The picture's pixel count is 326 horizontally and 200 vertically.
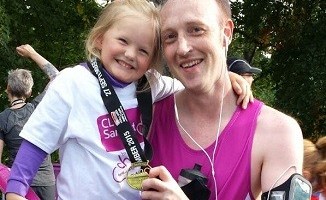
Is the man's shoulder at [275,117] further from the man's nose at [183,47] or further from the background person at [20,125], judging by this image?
the background person at [20,125]

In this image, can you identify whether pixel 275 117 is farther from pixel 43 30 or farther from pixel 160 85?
pixel 43 30

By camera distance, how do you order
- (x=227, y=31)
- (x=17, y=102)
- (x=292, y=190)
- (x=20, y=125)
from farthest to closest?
(x=17, y=102), (x=20, y=125), (x=227, y=31), (x=292, y=190)

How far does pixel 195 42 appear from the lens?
2010mm

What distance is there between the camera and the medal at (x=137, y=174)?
2016 mm

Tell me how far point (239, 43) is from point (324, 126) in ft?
13.1

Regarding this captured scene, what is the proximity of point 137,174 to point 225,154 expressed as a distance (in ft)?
1.03

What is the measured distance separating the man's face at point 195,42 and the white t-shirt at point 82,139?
37 cm

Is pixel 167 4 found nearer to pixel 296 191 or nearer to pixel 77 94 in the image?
pixel 77 94

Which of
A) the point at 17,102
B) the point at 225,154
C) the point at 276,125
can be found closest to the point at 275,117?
the point at 276,125

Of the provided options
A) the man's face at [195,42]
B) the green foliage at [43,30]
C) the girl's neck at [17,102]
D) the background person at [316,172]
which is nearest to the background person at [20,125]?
the girl's neck at [17,102]

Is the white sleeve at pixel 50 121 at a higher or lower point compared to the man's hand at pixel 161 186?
higher

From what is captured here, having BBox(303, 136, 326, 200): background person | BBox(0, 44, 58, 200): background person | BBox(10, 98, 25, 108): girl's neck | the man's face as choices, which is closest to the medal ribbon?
the man's face

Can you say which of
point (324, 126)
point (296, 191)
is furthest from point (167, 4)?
point (324, 126)

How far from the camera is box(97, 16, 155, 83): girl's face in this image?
7.50ft
